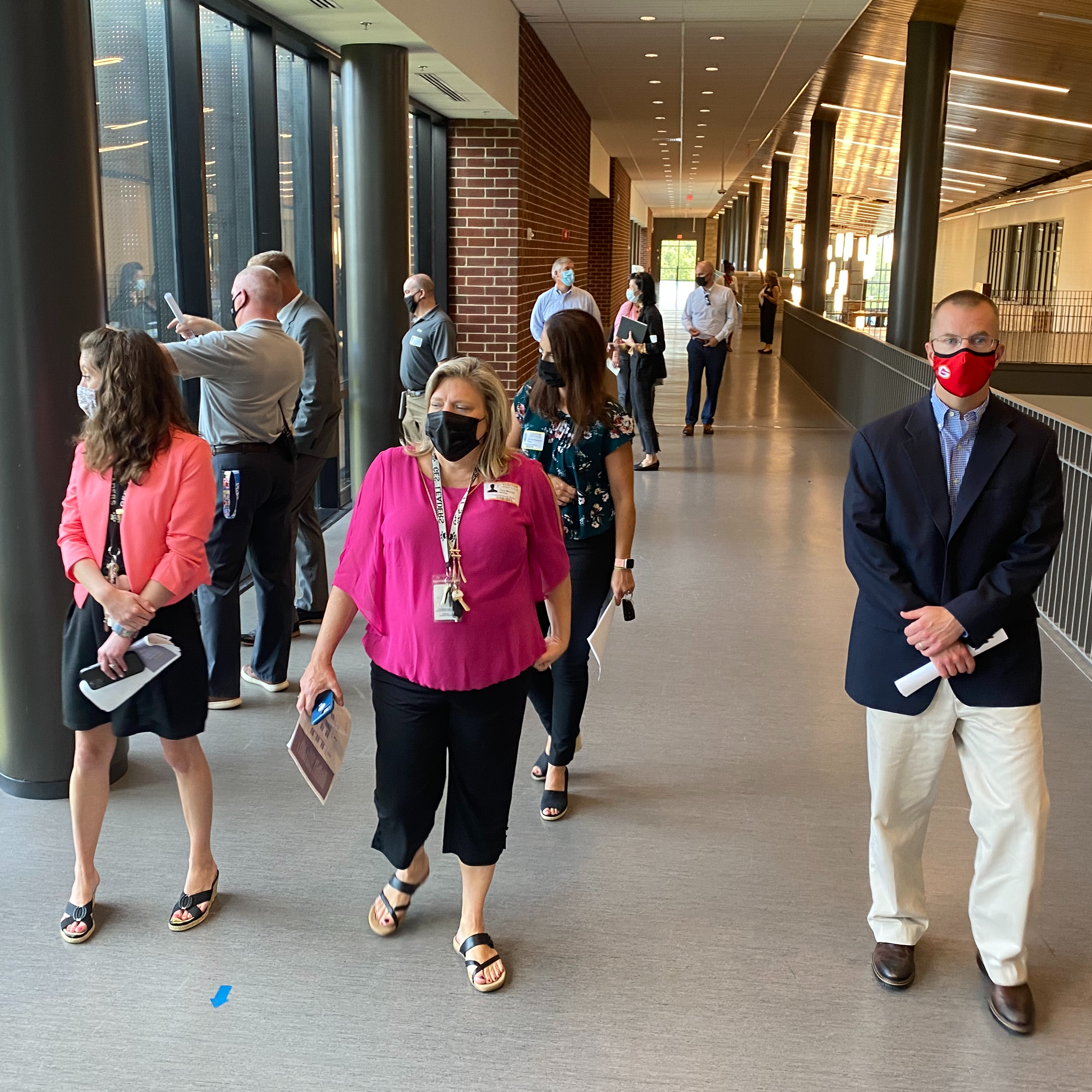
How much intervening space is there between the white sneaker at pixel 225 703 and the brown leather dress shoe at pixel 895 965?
287cm

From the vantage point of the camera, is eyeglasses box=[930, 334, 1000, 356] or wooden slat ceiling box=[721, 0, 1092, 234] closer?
eyeglasses box=[930, 334, 1000, 356]

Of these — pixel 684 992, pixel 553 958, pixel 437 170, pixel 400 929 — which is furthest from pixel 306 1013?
pixel 437 170

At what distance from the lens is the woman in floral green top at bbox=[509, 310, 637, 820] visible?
3.87 m

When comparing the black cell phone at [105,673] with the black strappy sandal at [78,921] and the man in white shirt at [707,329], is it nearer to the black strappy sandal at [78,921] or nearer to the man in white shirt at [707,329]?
the black strappy sandal at [78,921]

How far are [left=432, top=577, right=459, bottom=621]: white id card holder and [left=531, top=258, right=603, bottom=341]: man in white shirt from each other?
730cm

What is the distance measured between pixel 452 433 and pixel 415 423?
0.19 m

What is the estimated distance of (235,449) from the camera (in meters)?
4.80

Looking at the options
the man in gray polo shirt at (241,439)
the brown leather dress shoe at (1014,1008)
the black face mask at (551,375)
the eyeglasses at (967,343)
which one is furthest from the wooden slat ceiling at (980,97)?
the brown leather dress shoe at (1014,1008)

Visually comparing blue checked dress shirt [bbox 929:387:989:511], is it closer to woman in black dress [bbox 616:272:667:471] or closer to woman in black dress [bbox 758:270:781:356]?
woman in black dress [bbox 616:272:667:471]

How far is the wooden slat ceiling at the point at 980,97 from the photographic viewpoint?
12.5m

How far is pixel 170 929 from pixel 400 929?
2.10ft

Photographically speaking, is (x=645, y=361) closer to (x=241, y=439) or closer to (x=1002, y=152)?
(x=241, y=439)

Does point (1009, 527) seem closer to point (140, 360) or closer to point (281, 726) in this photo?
point (140, 360)

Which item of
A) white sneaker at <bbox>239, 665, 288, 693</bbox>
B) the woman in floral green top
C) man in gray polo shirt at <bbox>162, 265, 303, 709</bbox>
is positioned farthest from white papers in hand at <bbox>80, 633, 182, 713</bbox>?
white sneaker at <bbox>239, 665, 288, 693</bbox>
